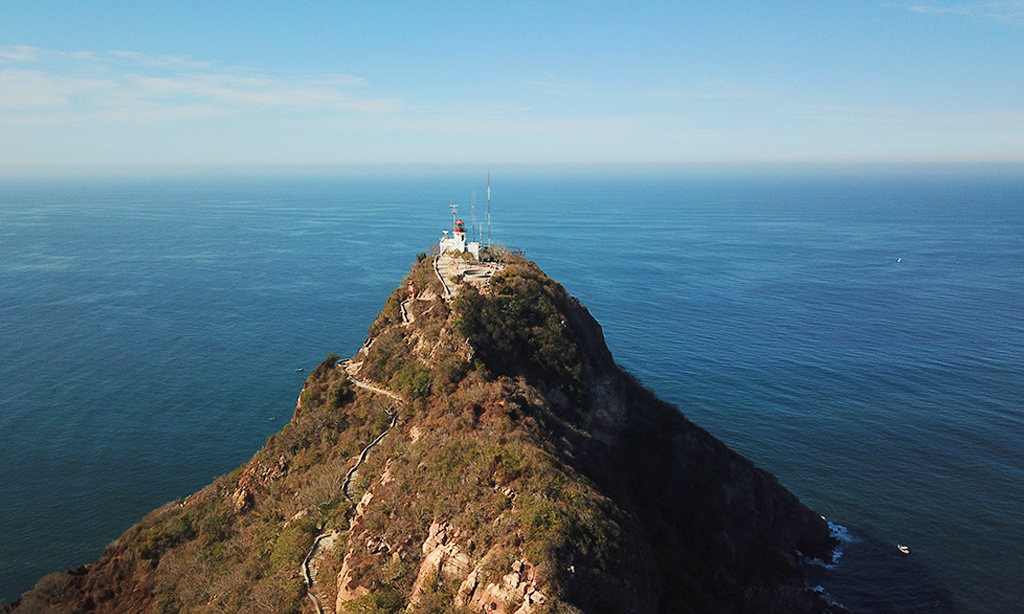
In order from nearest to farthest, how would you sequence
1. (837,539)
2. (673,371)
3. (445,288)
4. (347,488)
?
(347,488) < (445,288) < (837,539) < (673,371)

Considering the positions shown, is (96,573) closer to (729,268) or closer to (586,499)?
(586,499)

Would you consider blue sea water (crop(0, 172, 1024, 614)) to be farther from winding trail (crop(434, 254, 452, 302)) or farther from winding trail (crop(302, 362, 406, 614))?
winding trail (crop(434, 254, 452, 302))

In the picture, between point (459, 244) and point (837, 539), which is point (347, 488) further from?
point (837, 539)

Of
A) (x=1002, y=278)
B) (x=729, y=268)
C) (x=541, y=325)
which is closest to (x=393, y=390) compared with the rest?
(x=541, y=325)

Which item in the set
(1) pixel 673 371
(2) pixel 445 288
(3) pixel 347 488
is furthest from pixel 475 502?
(1) pixel 673 371

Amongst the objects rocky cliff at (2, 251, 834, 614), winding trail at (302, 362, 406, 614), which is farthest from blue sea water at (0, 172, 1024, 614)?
winding trail at (302, 362, 406, 614)

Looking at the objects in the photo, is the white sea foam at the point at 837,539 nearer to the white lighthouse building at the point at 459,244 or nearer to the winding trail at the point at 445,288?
the winding trail at the point at 445,288
